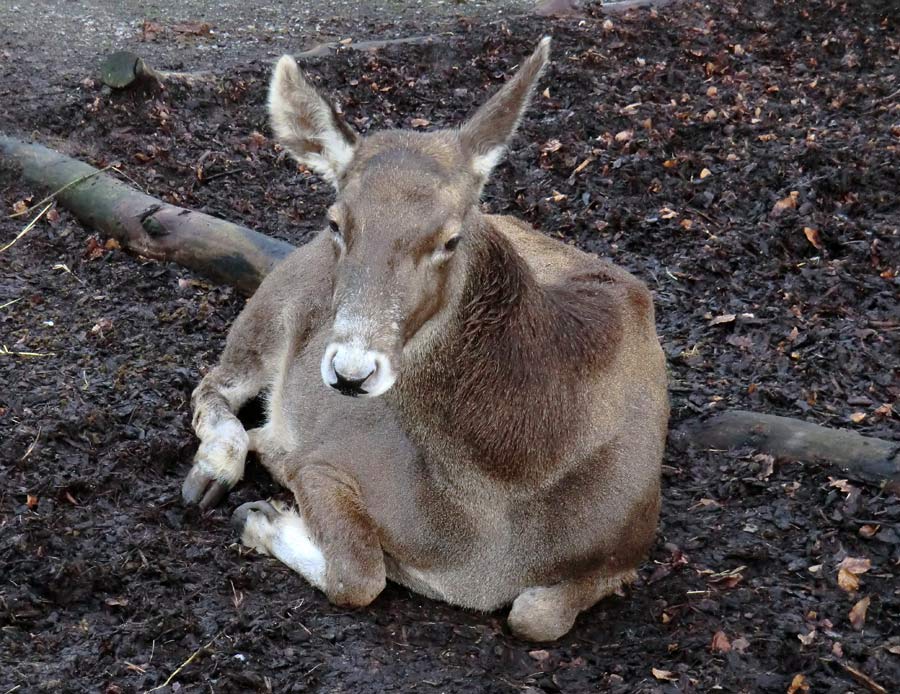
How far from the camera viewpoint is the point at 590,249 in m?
9.02

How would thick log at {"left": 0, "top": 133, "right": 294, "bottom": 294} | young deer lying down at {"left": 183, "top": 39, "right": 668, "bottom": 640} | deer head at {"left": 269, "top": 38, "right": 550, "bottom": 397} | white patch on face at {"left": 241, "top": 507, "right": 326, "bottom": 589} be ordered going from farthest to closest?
thick log at {"left": 0, "top": 133, "right": 294, "bottom": 294}, white patch on face at {"left": 241, "top": 507, "right": 326, "bottom": 589}, young deer lying down at {"left": 183, "top": 39, "right": 668, "bottom": 640}, deer head at {"left": 269, "top": 38, "right": 550, "bottom": 397}

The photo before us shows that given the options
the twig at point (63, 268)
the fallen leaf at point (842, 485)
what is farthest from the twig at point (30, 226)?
the fallen leaf at point (842, 485)

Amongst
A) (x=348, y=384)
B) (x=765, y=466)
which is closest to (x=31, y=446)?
(x=348, y=384)

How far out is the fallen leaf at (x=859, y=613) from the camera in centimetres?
528

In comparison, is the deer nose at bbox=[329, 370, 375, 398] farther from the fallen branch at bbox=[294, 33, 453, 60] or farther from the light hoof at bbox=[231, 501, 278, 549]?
the fallen branch at bbox=[294, 33, 453, 60]

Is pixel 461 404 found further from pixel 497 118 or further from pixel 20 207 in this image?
pixel 20 207

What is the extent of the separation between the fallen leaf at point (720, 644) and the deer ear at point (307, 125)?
8.98 ft

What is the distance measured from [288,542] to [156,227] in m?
3.50

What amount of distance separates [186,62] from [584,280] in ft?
25.5

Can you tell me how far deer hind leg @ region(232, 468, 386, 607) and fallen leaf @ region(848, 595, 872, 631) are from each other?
224cm

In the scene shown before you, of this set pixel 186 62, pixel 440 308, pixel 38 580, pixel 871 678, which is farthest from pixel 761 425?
pixel 186 62

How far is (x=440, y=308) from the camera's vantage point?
5008 mm

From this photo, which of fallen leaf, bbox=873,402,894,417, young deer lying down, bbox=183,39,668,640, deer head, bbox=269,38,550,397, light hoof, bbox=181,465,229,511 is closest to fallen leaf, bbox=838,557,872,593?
young deer lying down, bbox=183,39,668,640

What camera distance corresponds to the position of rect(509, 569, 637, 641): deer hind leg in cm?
545
